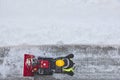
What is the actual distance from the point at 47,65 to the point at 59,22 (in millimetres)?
456

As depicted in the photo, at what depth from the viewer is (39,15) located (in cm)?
297

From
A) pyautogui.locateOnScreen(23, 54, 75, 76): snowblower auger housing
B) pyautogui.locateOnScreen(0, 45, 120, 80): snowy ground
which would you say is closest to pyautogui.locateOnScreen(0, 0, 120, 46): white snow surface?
pyautogui.locateOnScreen(0, 45, 120, 80): snowy ground

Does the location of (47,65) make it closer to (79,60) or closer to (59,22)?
(79,60)

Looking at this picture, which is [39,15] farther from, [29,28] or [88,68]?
[88,68]

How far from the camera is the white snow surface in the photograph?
2.85 metres

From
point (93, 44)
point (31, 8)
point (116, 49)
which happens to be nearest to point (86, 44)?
point (93, 44)

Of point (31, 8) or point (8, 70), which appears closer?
point (8, 70)

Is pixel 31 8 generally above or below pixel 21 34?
above

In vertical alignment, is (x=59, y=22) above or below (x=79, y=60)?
above

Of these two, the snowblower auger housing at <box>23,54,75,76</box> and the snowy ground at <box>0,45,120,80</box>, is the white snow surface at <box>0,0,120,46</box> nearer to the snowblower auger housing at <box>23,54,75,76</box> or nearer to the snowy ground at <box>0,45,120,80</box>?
the snowy ground at <box>0,45,120,80</box>

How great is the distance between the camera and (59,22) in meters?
2.92

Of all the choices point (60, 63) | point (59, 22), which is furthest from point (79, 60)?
point (59, 22)

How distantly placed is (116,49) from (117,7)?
0.44 m

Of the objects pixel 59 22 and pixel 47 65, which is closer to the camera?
pixel 47 65
